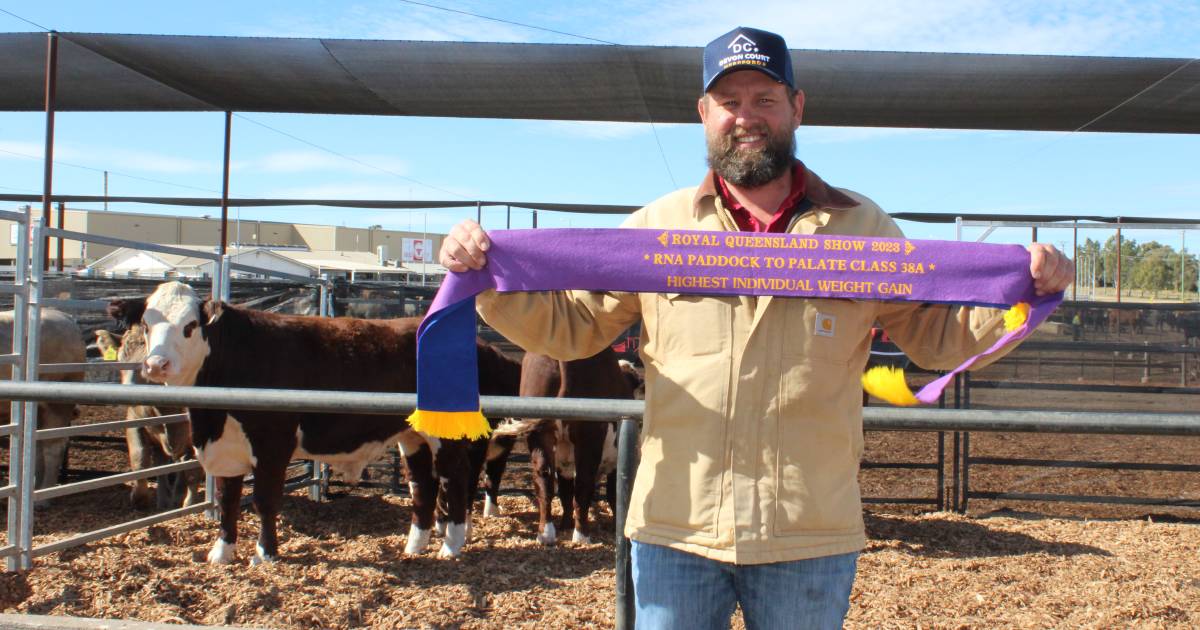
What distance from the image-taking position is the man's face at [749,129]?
6.57ft

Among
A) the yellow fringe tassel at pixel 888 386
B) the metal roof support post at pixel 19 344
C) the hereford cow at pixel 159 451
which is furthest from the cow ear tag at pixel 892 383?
the hereford cow at pixel 159 451

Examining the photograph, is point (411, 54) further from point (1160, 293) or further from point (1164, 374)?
point (1160, 293)

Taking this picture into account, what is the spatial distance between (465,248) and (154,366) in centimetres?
401

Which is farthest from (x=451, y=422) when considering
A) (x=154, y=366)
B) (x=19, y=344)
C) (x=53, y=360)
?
(x=53, y=360)

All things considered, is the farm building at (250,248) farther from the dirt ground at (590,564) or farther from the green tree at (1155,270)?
the green tree at (1155,270)

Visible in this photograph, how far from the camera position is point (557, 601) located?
191 inches

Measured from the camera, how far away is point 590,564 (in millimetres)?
5785

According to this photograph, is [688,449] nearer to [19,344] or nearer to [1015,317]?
[1015,317]

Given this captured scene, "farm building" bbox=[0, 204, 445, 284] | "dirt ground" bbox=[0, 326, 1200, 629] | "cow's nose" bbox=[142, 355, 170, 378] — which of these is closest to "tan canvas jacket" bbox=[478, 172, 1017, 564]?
"dirt ground" bbox=[0, 326, 1200, 629]

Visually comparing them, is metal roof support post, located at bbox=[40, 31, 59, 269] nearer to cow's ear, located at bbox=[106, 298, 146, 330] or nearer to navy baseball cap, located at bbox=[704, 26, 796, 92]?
cow's ear, located at bbox=[106, 298, 146, 330]

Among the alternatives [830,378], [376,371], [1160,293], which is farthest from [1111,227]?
[1160,293]

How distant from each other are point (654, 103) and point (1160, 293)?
14.6m

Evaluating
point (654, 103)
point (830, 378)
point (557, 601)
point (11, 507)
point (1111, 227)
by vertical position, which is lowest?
point (557, 601)

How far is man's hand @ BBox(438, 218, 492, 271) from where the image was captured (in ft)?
6.63
